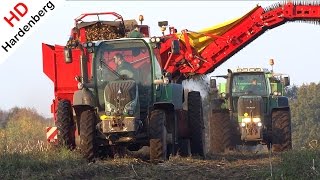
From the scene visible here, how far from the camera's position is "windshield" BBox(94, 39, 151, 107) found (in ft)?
39.0

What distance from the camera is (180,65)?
15977mm

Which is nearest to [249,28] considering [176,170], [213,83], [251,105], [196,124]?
[213,83]

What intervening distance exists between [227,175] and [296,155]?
1.62 meters

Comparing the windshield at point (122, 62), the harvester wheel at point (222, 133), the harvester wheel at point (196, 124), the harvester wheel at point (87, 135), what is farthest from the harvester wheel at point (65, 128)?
the harvester wheel at point (222, 133)

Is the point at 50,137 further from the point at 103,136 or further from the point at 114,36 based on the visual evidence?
the point at 103,136

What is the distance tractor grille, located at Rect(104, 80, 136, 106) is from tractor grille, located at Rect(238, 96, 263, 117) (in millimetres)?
5947

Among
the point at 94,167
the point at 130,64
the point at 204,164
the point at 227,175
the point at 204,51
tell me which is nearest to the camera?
the point at 227,175

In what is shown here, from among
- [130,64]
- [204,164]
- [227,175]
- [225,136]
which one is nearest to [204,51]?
[225,136]

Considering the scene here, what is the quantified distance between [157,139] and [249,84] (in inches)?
288

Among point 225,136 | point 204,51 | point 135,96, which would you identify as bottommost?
point 225,136

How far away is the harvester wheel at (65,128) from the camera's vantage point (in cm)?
1241

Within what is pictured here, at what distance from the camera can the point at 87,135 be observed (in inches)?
436

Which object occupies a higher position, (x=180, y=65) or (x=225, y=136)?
(x=180, y=65)

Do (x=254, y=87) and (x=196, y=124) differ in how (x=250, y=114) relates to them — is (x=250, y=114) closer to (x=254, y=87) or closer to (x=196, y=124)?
(x=254, y=87)
